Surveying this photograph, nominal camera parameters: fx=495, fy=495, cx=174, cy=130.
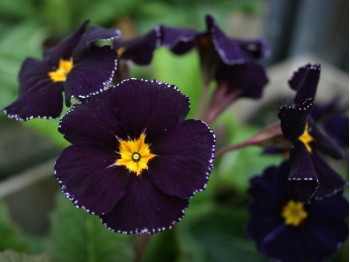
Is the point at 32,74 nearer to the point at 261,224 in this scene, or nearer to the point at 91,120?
the point at 91,120

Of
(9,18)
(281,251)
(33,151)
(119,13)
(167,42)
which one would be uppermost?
(9,18)

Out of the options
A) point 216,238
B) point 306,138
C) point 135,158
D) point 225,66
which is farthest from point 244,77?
point 216,238

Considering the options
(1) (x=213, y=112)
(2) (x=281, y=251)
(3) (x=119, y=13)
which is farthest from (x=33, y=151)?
(2) (x=281, y=251)

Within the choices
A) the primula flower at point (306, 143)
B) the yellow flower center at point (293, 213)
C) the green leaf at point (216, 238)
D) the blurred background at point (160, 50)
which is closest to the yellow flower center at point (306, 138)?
the primula flower at point (306, 143)

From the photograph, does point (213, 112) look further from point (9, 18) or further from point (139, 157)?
Result: point (9, 18)

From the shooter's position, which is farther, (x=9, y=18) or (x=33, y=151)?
(x=9, y=18)

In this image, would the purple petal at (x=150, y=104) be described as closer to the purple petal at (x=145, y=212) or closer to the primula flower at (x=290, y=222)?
the purple petal at (x=145, y=212)

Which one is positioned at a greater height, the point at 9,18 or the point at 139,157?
the point at 9,18
